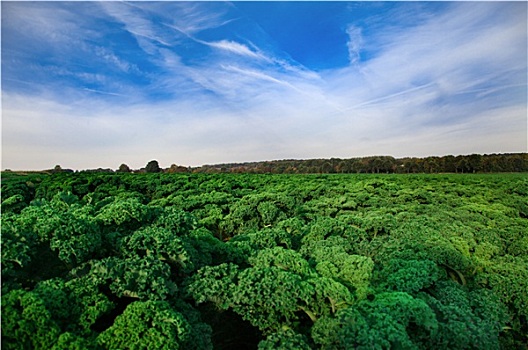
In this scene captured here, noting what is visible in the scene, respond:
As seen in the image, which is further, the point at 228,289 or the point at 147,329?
the point at 228,289

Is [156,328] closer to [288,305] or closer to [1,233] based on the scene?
[288,305]

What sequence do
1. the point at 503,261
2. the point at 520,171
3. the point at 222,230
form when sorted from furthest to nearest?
the point at 520,171 < the point at 222,230 < the point at 503,261

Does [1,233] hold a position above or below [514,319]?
above

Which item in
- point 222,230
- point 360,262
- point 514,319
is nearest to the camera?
point 360,262

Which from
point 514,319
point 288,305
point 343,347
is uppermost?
point 288,305

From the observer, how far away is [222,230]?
12.3 metres

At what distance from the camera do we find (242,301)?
16.8 ft

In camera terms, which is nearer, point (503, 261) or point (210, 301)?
point (210, 301)

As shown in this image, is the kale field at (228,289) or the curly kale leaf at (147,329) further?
the kale field at (228,289)

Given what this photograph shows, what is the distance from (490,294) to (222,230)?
7.38 m

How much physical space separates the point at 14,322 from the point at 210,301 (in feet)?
7.41

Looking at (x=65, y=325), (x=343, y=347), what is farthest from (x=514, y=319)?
(x=65, y=325)

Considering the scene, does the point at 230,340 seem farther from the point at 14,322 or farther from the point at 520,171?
the point at 520,171

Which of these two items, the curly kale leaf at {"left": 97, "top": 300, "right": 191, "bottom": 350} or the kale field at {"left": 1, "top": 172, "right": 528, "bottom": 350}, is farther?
the kale field at {"left": 1, "top": 172, "right": 528, "bottom": 350}
